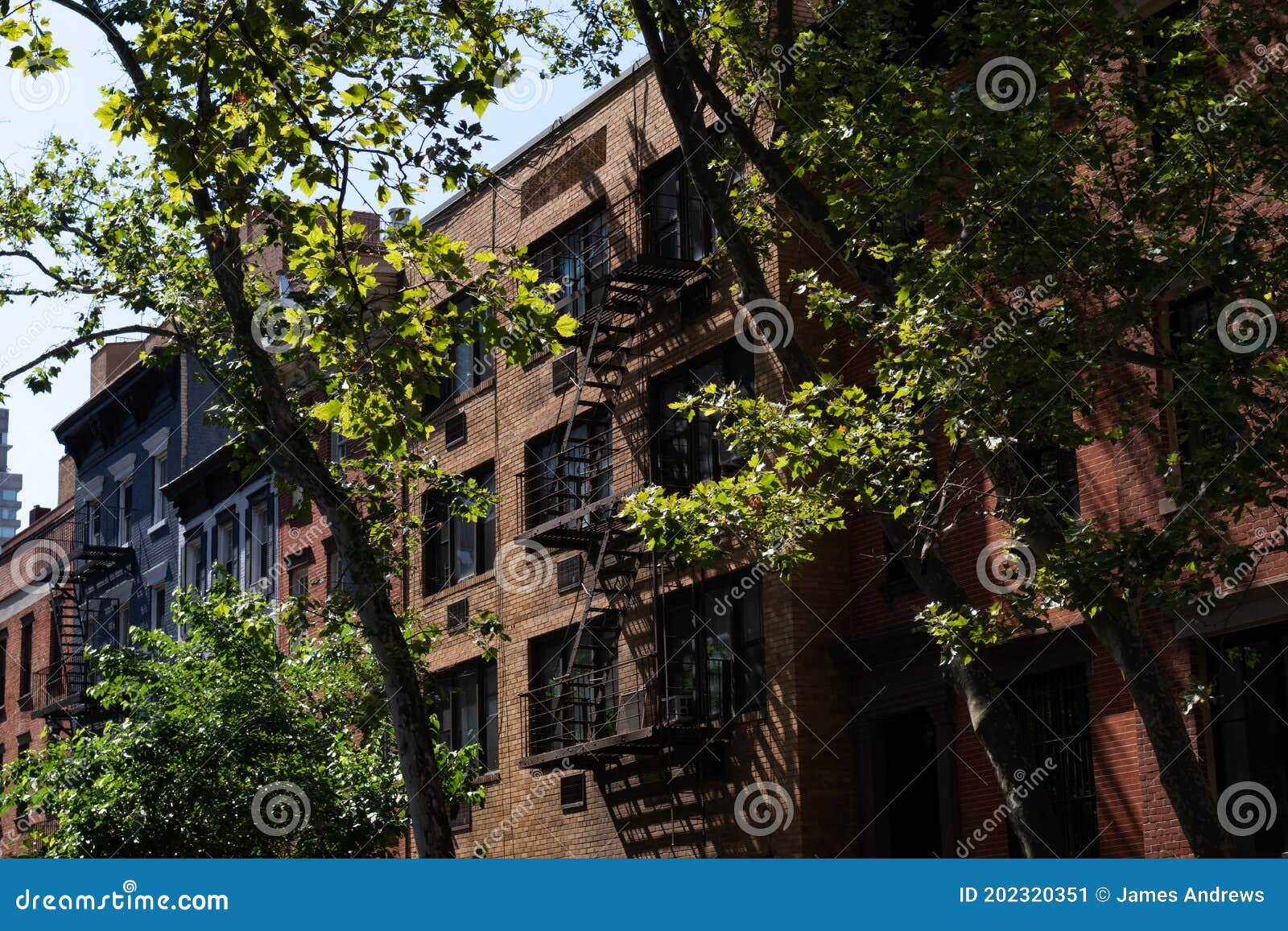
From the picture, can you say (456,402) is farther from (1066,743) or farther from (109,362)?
(109,362)

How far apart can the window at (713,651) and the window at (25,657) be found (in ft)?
102

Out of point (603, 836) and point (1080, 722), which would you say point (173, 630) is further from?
point (1080, 722)

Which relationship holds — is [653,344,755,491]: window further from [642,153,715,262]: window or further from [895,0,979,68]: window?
[895,0,979,68]: window

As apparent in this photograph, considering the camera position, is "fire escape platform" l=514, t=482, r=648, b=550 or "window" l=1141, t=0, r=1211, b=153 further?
"fire escape platform" l=514, t=482, r=648, b=550

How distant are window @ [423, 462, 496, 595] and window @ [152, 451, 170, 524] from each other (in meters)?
14.7

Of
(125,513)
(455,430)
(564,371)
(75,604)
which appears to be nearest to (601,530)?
(564,371)

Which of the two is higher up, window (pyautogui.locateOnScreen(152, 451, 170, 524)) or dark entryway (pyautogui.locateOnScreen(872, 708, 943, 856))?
window (pyautogui.locateOnScreen(152, 451, 170, 524))

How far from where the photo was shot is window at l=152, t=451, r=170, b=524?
44531 millimetres

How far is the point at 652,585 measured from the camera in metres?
25.4

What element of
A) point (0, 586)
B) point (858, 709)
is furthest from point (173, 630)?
point (858, 709)

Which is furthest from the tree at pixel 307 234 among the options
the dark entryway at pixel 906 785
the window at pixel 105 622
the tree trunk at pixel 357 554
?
the window at pixel 105 622

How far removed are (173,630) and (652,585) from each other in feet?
66.9

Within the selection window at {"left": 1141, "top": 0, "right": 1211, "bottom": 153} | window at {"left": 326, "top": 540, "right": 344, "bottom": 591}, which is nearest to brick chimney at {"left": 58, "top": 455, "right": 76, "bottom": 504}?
window at {"left": 326, "top": 540, "right": 344, "bottom": 591}

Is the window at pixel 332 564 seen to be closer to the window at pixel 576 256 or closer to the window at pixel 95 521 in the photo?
the window at pixel 576 256
